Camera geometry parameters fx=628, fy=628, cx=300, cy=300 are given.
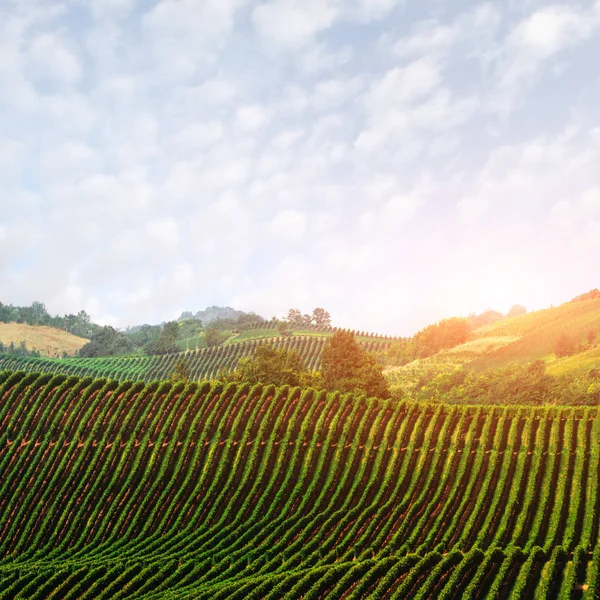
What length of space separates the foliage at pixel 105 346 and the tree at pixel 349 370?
77204 millimetres

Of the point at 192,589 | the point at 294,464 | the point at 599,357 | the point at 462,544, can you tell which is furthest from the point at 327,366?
A: the point at 192,589

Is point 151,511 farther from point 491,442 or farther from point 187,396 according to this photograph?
point 491,442

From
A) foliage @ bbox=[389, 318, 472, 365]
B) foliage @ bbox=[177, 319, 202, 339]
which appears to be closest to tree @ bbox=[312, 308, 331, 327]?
foliage @ bbox=[177, 319, 202, 339]

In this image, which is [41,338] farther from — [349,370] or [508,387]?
[508,387]

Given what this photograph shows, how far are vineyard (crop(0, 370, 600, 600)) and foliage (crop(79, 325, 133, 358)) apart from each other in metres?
82.0

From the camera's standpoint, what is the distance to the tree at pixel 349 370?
5053 cm

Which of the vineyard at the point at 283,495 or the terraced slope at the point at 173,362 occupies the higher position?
the terraced slope at the point at 173,362

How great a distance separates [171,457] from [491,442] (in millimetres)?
18809

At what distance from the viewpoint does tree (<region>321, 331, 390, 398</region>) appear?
50.5m

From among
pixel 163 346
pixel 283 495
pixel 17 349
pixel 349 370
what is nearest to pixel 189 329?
pixel 17 349

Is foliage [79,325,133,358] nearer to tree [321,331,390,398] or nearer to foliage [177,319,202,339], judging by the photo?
foliage [177,319,202,339]

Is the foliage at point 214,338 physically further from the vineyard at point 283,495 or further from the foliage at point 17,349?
the vineyard at point 283,495

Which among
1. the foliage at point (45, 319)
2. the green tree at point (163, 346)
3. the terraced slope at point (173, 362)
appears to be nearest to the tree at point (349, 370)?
the terraced slope at point (173, 362)

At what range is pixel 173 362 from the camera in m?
96.0
